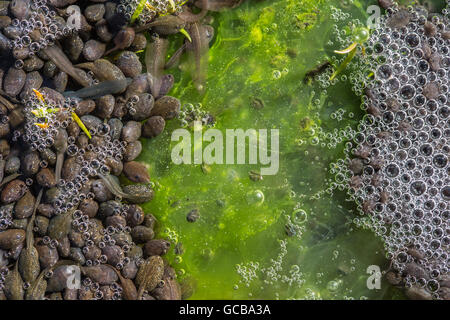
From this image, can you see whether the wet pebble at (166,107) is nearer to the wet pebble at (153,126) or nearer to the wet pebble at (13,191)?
the wet pebble at (153,126)

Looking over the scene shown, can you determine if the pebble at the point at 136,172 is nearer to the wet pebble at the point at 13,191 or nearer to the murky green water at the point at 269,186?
the murky green water at the point at 269,186

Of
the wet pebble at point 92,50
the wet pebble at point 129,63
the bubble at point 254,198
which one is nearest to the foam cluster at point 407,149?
the bubble at point 254,198

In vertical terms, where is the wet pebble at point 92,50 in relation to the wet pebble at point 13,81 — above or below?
above

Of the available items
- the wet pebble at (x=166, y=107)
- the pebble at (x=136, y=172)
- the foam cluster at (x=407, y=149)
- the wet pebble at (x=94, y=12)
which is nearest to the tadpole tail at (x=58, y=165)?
the pebble at (x=136, y=172)

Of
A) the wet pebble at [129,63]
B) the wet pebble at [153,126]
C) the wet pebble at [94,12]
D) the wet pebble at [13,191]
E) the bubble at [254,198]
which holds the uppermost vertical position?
the wet pebble at [94,12]

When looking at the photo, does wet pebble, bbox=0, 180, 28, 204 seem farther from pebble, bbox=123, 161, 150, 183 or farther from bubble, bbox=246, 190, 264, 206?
bubble, bbox=246, 190, 264, 206

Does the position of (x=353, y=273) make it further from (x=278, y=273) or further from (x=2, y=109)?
(x=2, y=109)

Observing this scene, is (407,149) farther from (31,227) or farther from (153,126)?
(31,227)

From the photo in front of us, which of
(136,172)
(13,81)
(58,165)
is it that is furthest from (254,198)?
(13,81)

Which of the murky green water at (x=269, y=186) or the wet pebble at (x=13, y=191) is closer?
the wet pebble at (x=13, y=191)

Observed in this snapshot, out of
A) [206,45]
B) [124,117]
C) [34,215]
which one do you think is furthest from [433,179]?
[34,215]
